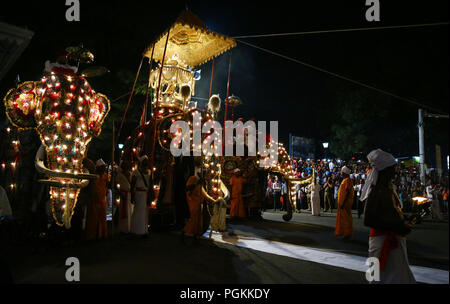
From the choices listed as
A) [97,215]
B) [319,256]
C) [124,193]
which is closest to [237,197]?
[124,193]

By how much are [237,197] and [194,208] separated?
5.04 metres

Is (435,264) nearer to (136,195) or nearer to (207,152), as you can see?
Answer: (207,152)

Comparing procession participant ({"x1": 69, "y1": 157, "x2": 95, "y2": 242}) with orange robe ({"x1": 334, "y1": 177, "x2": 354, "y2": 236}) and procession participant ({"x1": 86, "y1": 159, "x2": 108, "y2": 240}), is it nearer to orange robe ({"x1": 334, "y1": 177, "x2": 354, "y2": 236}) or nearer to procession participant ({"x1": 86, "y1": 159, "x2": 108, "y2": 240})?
procession participant ({"x1": 86, "y1": 159, "x2": 108, "y2": 240})

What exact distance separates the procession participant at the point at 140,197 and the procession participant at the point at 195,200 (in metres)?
1.11

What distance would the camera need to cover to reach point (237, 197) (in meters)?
11.4

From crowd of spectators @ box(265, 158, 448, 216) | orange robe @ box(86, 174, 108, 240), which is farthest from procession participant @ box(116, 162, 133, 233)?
crowd of spectators @ box(265, 158, 448, 216)

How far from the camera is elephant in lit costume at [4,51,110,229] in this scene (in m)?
4.44

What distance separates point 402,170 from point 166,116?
1194cm

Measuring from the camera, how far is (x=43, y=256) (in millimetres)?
5293

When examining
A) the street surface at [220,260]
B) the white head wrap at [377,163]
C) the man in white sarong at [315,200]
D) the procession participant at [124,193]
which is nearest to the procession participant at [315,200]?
the man in white sarong at [315,200]

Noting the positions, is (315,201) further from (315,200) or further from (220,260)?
(220,260)

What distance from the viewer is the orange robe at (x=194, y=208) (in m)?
6.46

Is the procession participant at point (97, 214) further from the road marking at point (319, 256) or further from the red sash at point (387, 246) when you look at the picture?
the red sash at point (387, 246)
